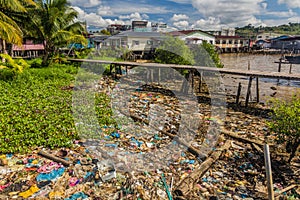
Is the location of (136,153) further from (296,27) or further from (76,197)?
(296,27)

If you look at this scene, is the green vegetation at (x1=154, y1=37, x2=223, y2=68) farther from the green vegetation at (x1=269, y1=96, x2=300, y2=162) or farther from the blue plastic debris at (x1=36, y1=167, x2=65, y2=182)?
the blue plastic debris at (x1=36, y1=167, x2=65, y2=182)

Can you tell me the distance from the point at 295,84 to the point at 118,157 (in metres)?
14.0

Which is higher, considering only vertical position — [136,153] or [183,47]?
[183,47]

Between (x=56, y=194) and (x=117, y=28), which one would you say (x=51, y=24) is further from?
(x=117, y=28)

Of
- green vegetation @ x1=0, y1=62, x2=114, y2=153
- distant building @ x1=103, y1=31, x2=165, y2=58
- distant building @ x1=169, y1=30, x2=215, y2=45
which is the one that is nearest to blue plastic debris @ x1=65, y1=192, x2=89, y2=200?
green vegetation @ x1=0, y1=62, x2=114, y2=153

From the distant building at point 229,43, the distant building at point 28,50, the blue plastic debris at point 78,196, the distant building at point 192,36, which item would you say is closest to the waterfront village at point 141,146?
the blue plastic debris at point 78,196

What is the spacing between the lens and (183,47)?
1348cm

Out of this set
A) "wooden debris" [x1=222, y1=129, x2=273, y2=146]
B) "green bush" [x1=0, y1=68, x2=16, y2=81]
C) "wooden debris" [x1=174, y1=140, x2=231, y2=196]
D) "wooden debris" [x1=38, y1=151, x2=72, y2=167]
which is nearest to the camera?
"wooden debris" [x1=174, y1=140, x2=231, y2=196]

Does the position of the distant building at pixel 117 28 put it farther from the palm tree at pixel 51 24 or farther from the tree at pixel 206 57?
the tree at pixel 206 57

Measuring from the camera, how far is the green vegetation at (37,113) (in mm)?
4849

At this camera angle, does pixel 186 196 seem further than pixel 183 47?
No

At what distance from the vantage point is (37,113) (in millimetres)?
6418

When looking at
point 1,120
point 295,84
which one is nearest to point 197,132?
point 1,120

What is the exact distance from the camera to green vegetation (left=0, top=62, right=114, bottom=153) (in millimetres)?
4849
